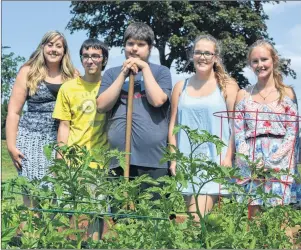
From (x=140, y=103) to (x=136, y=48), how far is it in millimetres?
294

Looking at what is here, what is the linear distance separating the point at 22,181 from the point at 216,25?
21.5 metres

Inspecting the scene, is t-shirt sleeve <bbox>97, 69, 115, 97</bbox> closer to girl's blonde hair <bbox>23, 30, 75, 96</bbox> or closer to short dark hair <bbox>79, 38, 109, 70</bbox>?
short dark hair <bbox>79, 38, 109, 70</bbox>

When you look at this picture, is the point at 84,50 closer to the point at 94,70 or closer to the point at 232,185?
the point at 94,70

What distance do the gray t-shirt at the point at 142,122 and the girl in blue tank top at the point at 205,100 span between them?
3.3 inches

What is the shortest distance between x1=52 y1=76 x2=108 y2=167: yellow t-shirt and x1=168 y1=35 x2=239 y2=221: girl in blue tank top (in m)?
0.40

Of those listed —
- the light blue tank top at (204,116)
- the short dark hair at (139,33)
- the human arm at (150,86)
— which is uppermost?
the short dark hair at (139,33)

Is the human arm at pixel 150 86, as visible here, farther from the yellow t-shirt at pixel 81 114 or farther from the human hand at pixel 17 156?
the human hand at pixel 17 156

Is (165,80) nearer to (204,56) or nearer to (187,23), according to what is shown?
(204,56)

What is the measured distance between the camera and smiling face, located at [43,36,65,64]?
368 centimetres

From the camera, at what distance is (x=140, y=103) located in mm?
3389

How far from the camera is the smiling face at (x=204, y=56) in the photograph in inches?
137

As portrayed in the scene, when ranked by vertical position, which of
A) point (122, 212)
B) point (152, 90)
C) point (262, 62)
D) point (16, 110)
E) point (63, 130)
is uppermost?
point (262, 62)

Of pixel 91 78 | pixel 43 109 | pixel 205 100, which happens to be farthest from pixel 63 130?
pixel 205 100

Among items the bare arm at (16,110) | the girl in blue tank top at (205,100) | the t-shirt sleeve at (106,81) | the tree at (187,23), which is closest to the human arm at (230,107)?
the girl in blue tank top at (205,100)
